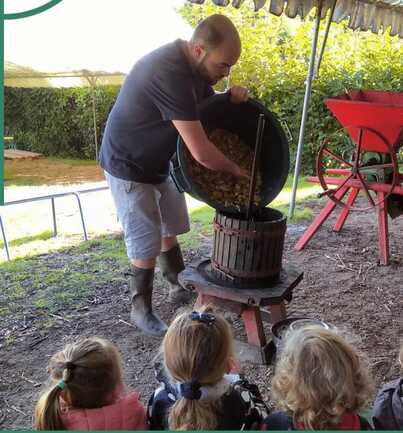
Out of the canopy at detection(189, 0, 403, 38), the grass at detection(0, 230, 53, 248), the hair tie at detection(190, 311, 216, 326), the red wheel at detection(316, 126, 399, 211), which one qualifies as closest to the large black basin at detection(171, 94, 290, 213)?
the hair tie at detection(190, 311, 216, 326)

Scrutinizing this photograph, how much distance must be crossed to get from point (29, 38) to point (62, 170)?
380 centimetres

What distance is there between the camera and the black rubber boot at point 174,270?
3.23 m

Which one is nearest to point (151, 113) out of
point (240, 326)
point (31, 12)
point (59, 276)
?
point (31, 12)

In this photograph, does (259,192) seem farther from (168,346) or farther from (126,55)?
(126,55)

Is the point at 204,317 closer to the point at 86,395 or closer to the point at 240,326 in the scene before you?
the point at 86,395

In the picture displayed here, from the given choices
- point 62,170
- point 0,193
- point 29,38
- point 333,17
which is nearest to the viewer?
point 0,193

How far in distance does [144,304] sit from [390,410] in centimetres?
161

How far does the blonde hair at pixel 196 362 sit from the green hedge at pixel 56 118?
10.2 m

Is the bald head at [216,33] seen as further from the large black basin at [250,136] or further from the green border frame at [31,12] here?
the green border frame at [31,12]

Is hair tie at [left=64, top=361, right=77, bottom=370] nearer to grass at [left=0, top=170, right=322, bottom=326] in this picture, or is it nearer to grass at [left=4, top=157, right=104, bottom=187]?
grass at [left=0, top=170, right=322, bottom=326]

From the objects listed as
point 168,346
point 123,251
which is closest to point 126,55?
point 123,251

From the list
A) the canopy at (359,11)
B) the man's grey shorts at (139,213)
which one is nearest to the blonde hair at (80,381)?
the man's grey shorts at (139,213)

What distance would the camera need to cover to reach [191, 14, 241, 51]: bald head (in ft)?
7.54

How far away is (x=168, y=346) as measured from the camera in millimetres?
1461
